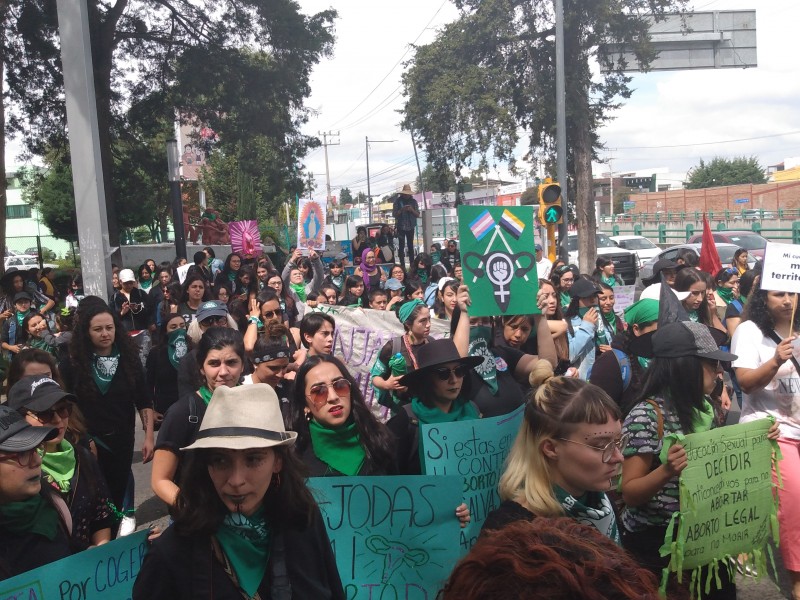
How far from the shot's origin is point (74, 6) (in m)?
11.3

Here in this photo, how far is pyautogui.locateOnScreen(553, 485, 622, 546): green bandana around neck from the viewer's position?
111 inches

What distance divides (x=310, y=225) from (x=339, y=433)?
10855 millimetres

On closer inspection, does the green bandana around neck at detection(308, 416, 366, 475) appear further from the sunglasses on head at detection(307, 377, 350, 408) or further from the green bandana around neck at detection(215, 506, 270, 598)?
the green bandana around neck at detection(215, 506, 270, 598)

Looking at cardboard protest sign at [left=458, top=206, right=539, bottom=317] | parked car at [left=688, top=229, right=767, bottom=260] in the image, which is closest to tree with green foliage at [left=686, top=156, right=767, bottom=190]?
parked car at [left=688, top=229, right=767, bottom=260]

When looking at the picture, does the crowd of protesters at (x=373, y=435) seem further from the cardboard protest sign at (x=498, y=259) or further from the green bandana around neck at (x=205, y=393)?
the cardboard protest sign at (x=498, y=259)

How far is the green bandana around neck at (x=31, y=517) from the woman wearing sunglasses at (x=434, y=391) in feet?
5.00

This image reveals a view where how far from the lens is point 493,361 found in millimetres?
4844

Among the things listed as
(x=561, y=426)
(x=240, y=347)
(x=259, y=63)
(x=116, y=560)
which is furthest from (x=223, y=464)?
(x=259, y=63)

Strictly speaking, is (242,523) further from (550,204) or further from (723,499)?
(550,204)

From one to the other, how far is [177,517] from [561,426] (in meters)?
1.26

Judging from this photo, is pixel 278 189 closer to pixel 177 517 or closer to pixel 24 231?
pixel 177 517

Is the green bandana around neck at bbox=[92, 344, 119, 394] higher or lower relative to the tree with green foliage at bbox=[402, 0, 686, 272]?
lower

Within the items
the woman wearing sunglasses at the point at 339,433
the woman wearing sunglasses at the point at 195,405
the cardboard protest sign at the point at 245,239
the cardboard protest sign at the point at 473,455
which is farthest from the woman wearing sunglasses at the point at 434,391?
the cardboard protest sign at the point at 245,239

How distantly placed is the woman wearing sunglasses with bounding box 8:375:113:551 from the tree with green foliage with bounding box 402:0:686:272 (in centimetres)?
2031
